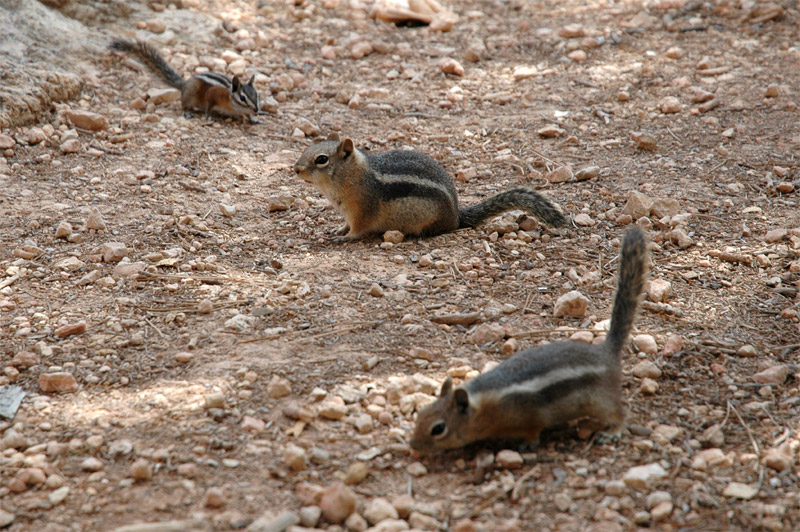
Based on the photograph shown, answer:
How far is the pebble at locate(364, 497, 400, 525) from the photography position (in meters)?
2.68

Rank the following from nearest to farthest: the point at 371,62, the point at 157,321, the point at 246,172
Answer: the point at 157,321 → the point at 246,172 → the point at 371,62

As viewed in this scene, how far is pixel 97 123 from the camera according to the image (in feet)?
20.3

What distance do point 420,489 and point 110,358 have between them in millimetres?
1727

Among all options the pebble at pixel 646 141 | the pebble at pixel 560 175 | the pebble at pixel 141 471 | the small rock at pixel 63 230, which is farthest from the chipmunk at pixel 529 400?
the pebble at pixel 646 141

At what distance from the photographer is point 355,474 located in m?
2.86

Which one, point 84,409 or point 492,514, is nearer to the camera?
point 492,514

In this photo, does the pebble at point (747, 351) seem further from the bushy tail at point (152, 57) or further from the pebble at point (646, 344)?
the bushy tail at point (152, 57)

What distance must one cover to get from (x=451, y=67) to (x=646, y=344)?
4.69 m

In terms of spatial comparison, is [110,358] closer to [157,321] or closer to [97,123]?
[157,321]

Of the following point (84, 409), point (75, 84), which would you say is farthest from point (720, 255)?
point (75, 84)

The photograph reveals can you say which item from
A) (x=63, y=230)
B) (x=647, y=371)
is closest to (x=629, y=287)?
(x=647, y=371)

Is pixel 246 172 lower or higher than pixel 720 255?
lower

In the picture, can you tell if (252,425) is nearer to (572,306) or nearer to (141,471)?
(141,471)

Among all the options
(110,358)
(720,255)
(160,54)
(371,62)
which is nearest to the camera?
(110,358)
